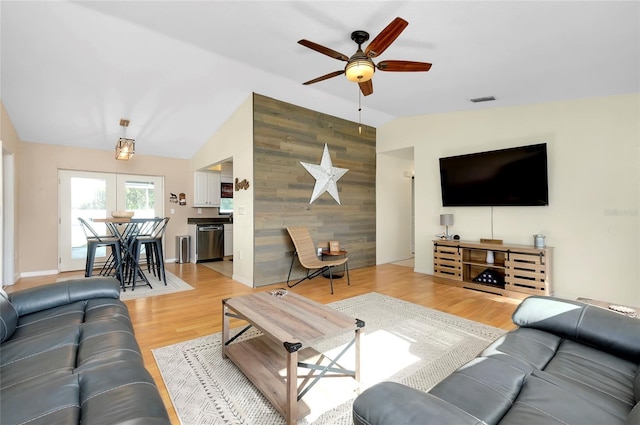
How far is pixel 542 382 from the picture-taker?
1.26m

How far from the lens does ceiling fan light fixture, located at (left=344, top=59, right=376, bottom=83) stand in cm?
242

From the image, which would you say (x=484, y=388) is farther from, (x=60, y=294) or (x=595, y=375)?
(x=60, y=294)

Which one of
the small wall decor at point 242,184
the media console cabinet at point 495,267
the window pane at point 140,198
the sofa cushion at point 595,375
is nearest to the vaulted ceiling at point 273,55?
the small wall decor at point 242,184

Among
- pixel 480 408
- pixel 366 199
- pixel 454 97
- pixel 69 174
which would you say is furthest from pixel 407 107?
pixel 69 174

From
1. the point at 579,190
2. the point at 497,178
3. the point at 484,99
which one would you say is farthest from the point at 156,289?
the point at 579,190

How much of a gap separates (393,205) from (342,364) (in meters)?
4.76

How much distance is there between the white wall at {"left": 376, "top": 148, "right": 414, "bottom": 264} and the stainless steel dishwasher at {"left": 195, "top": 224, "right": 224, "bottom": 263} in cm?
353

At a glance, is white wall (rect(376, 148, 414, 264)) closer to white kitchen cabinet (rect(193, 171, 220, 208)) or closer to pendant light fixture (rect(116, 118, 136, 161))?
white kitchen cabinet (rect(193, 171, 220, 208))

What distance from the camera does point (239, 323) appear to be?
2.98 m

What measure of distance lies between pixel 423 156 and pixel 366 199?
1.36 metres

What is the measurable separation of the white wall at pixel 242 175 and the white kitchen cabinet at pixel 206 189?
171cm

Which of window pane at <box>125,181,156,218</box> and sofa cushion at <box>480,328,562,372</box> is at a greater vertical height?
window pane at <box>125,181,156,218</box>

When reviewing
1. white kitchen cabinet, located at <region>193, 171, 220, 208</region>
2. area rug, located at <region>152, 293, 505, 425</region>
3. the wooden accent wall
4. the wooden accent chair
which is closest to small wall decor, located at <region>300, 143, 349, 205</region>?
the wooden accent wall

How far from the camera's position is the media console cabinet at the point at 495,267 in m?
3.80
